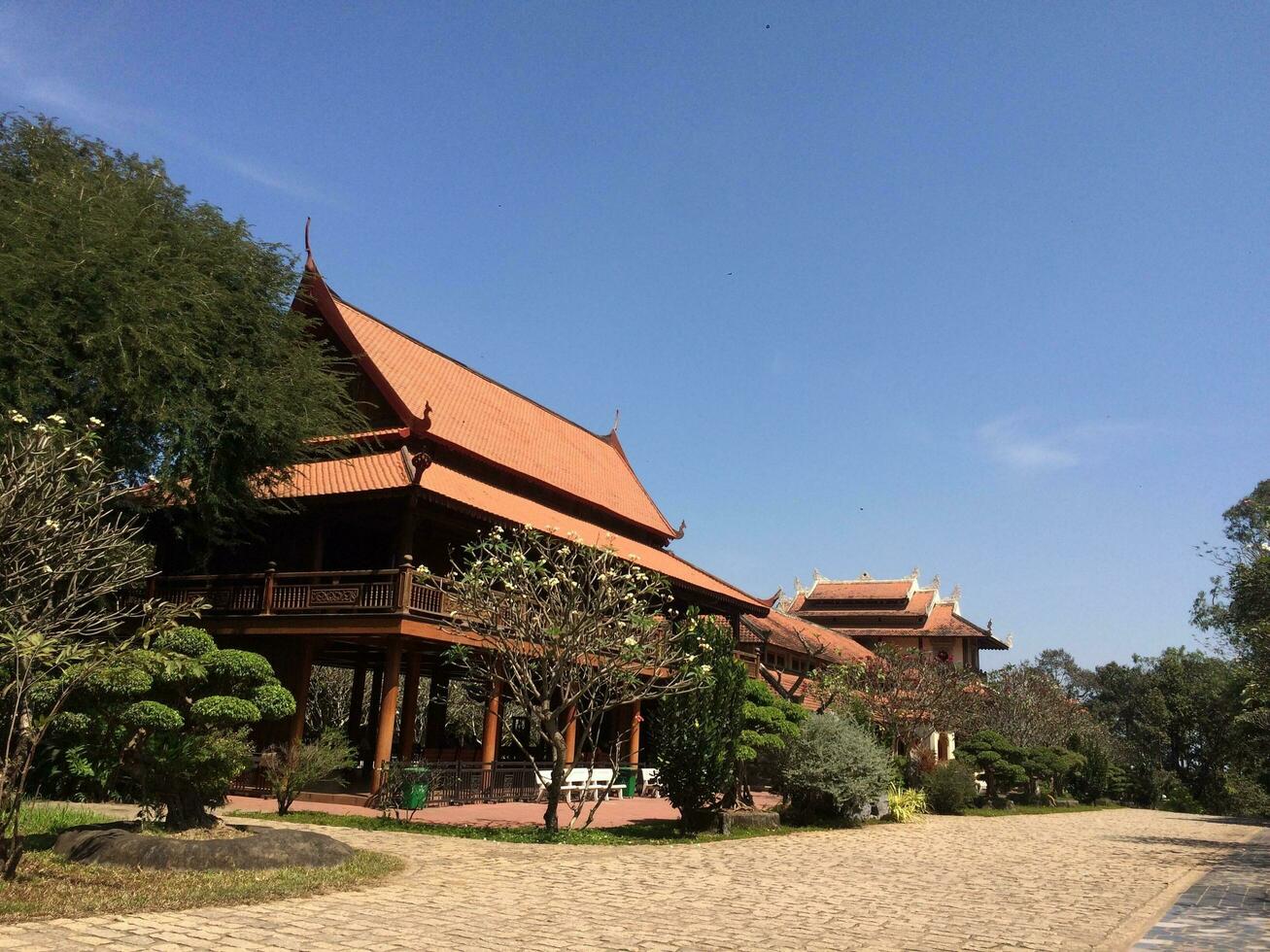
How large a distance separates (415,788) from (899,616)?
136 ft

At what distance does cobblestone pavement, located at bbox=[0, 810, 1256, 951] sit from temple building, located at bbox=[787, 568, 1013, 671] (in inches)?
1456

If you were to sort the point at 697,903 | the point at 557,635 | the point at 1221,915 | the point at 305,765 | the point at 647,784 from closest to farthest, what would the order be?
the point at 697,903 → the point at 1221,915 → the point at 557,635 → the point at 305,765 → the point at 647,784

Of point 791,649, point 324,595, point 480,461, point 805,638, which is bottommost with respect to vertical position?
point 324,595

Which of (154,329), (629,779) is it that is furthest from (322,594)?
(629,779)

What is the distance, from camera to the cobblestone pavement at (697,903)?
6906 mm

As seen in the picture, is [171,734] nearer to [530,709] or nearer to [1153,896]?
[530,709]

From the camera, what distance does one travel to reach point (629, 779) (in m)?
22.5

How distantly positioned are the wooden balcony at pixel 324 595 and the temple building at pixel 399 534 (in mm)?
33

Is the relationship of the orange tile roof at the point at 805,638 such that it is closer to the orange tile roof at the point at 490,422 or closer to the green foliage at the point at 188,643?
the orange tile roof at the point at 490,422

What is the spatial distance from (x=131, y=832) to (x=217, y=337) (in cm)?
1101

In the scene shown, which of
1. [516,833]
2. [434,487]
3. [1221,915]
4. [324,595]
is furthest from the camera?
[434,487]

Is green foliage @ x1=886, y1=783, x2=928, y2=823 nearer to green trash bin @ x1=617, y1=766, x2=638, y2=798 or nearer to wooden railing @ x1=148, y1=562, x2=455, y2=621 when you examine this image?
green trash bin @ x1=617, y1=766, x2=638, y2=798

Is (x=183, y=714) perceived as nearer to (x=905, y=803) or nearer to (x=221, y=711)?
(x=221, y=711)

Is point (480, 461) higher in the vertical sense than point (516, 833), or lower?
higher
